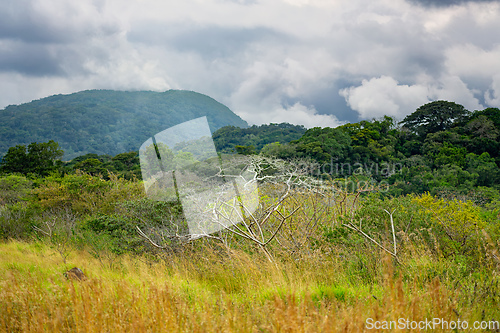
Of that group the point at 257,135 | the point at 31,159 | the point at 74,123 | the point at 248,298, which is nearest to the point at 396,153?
the point at 257,135

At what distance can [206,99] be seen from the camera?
47.8 feet

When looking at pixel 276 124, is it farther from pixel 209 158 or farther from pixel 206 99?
pixel 209 158

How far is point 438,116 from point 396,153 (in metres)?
11.3

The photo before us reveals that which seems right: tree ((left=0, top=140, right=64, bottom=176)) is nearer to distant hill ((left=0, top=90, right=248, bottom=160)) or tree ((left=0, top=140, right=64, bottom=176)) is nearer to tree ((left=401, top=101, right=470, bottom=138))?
distant hill ((left=0, top=90, right=248, bottom=160))

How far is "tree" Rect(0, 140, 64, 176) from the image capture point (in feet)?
95.2

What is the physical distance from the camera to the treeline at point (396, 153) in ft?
89.5

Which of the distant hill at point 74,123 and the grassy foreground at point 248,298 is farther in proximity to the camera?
the distant hill at point 74,123

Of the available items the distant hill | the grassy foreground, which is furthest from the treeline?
the distant hill

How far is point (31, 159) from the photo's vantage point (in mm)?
30094

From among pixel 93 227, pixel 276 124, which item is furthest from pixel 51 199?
pixel 276 124

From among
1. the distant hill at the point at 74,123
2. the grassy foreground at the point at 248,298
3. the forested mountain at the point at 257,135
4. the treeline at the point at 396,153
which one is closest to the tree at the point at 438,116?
the treeline at the point at 396,153

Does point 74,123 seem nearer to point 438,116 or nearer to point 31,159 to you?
point 31,159

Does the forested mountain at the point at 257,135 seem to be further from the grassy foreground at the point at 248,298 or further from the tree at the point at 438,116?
the grassy foreground at the point at 248,298

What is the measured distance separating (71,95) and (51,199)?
4516 inches
